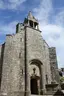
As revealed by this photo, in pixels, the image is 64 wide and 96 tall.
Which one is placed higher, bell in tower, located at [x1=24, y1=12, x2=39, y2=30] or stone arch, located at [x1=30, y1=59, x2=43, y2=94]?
bell in tower, located at [x1=24, y1=12, x2=39, y2=30]

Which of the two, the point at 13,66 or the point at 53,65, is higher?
the point at 53,65

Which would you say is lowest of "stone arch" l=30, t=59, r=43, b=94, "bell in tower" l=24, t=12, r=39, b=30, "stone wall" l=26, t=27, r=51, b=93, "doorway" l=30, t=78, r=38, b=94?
"doorway" l=30, t=78, r=38, b=94

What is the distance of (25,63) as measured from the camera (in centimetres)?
2320

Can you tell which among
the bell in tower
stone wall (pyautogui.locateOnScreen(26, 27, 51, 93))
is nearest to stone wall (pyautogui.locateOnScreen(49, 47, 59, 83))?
stone wall (pyautogui.locateOnScreen(26, 27, 51, 93))

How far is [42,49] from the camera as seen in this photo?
26297 millimetres

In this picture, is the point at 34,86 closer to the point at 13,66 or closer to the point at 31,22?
the point at 13,66

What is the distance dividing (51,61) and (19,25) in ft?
35.3

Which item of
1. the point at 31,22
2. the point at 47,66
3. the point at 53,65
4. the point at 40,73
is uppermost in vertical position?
the point at 31,22

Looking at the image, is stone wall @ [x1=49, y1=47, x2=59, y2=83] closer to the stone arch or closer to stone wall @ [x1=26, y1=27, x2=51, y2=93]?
stone wall @ [x1=26, y1=27, x2=51, y2=93]

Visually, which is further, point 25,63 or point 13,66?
point 25,63

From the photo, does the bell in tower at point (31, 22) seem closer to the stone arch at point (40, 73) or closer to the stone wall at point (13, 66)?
the stone wall at point (13, 66)

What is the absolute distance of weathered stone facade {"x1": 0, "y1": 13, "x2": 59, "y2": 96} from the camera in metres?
21.4

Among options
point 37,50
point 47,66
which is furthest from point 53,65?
point 37,50

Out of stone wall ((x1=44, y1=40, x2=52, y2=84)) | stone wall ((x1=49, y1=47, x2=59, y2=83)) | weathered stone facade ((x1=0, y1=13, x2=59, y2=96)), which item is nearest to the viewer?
weathered stone facade ((x1=0, y1=13, x2=59, y2=96))
